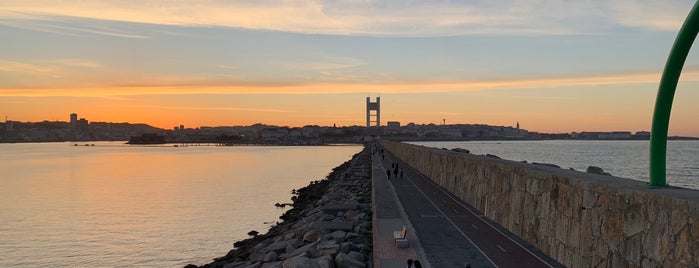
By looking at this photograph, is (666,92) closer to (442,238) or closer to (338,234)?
(442,238)

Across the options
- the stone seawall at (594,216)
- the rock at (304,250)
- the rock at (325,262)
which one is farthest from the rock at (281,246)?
the stone seawall at (594,216)

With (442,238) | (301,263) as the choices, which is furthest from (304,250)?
(442,238)

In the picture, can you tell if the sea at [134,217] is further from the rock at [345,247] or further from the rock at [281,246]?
the rock at [345,247]

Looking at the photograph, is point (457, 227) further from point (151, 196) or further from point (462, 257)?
point (151, 196)

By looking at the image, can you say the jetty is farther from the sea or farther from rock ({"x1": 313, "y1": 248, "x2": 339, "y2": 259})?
the sea

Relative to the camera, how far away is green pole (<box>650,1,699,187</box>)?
10.5m

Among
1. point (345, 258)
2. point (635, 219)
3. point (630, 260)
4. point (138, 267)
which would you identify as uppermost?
point (635, 219)

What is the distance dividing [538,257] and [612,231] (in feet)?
14.2

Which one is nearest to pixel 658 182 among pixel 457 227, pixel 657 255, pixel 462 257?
pixel 657 255

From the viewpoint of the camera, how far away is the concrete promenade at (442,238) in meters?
16.7

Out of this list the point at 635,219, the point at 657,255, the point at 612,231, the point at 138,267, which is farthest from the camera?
the point at 138,267

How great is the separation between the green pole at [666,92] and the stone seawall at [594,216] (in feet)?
1.77

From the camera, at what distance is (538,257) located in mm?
17297

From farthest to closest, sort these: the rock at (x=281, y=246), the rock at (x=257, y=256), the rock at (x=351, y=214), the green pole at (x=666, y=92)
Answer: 1. the rock at (x=351, y=214)
2. the rock at (x=257, y=256)
3. the rock at (x=281, y=246)
4. the green pole at (x=666, y=92)
